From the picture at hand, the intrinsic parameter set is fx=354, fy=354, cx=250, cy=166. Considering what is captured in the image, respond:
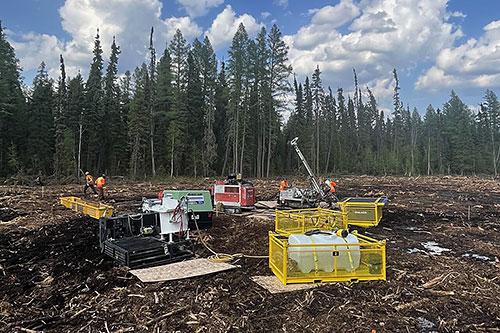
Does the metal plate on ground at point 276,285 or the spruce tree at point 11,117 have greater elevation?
the spruce tree at point 11,117

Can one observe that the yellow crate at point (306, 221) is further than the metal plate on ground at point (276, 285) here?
Yes

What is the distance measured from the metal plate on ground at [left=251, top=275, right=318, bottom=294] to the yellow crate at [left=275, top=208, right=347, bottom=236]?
4.27 m

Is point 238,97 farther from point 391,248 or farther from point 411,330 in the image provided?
point 411,330

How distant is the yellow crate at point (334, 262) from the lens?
7131 mm

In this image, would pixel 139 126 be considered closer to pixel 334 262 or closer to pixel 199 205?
pixel 199 205

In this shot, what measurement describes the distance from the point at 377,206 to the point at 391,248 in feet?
12.9

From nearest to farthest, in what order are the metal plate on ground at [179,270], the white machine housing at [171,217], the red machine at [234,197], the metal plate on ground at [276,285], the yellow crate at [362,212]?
the metal plate on ground at [276,285]
the metal plate on ground at [179,270]
the white machine housing at [171,217]
the yellow crate at [362,212]
the red machine at [234,197]

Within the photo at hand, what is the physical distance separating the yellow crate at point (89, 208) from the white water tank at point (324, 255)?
8243 mm

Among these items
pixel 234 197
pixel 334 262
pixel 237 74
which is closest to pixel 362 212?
pixel 234 197

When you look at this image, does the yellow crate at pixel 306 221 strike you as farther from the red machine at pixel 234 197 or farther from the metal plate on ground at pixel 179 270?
the red machine at pixel 234 197

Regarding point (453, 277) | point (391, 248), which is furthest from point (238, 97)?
point (453, 277)

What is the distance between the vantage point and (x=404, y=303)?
252 inches

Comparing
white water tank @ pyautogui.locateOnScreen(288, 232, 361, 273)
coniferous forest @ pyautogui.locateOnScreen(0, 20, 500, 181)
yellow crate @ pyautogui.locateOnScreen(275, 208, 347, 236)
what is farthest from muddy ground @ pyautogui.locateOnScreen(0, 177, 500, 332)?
coniferous forest @ pyautogui.locateOnScreen(0, 20, 500, 181)

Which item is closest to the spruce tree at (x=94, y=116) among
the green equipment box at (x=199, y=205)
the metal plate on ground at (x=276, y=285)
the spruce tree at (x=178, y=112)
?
the spruce tree at (x=178, y=112)
